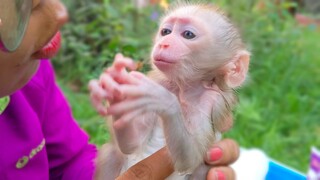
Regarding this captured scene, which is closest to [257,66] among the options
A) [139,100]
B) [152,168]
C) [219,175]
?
[219,175]

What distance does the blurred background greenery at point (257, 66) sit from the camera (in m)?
3.23

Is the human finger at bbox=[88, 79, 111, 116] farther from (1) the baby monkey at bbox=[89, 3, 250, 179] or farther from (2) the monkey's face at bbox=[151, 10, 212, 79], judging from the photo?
(2) the monkey's face at bbox=[151, 10, 212, 79]

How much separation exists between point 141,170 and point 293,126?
2.26 m

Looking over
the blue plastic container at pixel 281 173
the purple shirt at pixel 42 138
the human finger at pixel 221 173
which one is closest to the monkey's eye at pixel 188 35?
the human finger at pixel 221 173

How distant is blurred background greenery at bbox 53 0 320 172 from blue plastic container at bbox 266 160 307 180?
1.14 m

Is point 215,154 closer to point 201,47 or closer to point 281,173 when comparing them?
point 201,47

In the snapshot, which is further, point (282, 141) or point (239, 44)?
point (282, 141)

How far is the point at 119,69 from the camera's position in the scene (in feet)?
3.35

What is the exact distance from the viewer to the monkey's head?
1246 mm

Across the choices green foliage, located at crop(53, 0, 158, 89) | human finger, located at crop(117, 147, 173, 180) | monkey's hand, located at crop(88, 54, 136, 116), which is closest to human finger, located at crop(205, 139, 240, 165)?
human finger, located at crop(117, 147, 173, 180)

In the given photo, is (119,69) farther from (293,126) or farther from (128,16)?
(128,16)

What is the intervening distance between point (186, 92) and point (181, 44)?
99 mm

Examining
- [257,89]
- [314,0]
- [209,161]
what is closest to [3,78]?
[209,161]

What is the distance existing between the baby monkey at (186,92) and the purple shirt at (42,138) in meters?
0.24
